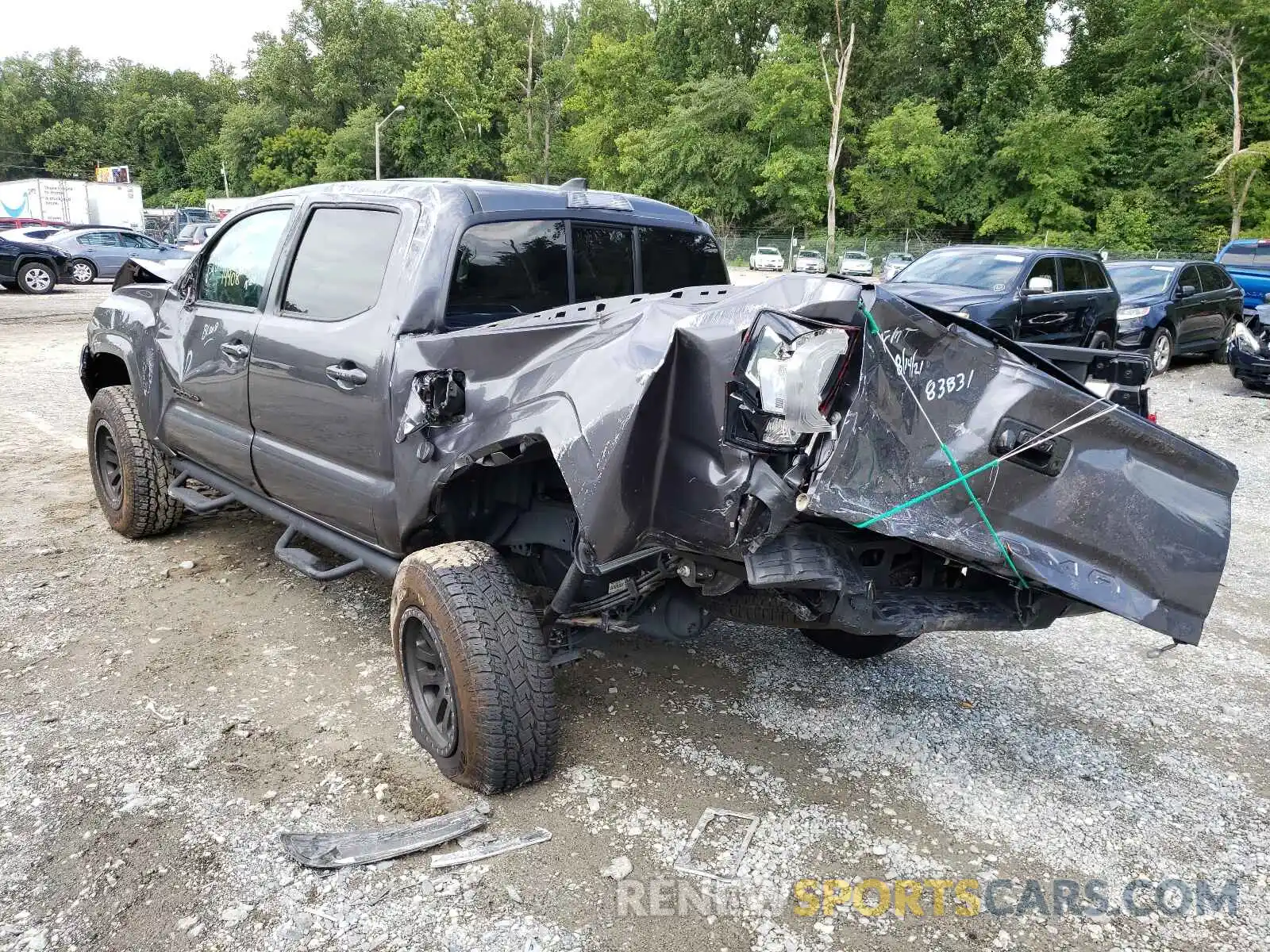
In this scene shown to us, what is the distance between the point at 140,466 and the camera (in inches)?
186

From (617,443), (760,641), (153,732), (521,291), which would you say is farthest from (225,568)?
(617,443)

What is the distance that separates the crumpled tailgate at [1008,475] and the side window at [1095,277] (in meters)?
9.31

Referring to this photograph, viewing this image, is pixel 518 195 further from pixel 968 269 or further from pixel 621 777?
pixel 968 269

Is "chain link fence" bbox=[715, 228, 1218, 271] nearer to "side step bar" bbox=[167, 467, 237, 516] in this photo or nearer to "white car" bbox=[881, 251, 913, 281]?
"white car" bbox=[881, 251, 913, 281]

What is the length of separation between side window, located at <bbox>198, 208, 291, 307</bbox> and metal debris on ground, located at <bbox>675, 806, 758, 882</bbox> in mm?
2806

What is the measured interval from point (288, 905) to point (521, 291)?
2.15 metres

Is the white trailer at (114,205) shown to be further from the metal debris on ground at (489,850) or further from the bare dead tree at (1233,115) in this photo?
the bare dead tree at (1233,115)

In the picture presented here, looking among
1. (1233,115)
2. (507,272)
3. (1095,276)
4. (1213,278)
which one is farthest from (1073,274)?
(1233,115)

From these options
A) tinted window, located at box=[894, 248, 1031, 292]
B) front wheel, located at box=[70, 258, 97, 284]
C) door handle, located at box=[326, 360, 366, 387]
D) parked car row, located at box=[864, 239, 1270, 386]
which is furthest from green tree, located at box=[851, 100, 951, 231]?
door handle, located at box=[326, 360, 366, 387]

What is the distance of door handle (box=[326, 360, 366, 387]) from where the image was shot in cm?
307

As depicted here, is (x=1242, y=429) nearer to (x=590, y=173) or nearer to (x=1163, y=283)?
(x=1163, y=283)

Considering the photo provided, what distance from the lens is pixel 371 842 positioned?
2.58 m

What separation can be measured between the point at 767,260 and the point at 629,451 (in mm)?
42695

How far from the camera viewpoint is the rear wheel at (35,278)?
19438 millimetres
